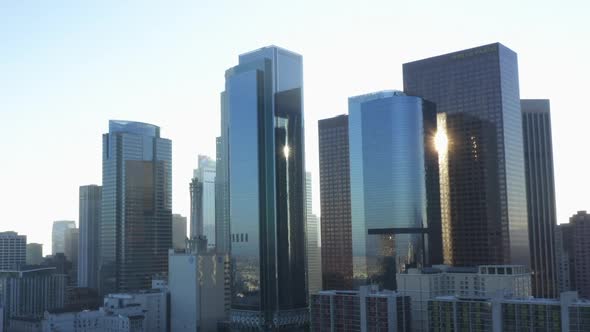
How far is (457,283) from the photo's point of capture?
567 feet

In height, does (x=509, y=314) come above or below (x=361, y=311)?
above

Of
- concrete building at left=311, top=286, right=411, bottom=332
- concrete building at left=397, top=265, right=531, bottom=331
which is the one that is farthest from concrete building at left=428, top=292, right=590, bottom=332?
concrete building at left=397, top=265, right=531, bottom=331

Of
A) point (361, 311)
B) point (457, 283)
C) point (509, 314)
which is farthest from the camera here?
point (457, 283)

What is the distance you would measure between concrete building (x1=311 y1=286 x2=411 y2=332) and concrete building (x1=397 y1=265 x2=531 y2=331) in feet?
29.1

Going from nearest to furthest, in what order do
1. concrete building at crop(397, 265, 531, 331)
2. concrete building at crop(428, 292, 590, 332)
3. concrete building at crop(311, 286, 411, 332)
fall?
concrete building at crop(428, 292, 590, 332), concrete building at crop(311, 286, 411, 332), concrete building at crop(397, 265, 531, 331)

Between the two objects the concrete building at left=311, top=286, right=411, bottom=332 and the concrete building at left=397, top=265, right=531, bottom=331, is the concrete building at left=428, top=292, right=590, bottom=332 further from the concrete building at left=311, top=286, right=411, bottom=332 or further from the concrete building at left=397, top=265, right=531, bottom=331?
the concrete building at left=397, top=265, right=531, bottom=331

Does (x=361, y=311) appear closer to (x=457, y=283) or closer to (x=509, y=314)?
(x=457, y=283)

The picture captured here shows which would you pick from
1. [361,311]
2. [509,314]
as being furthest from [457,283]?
[509,314]

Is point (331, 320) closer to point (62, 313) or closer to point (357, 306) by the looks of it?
point (357, 306)

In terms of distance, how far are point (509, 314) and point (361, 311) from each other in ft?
113

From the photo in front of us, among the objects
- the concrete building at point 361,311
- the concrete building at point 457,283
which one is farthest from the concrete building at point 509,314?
the concrete building at point 457,283

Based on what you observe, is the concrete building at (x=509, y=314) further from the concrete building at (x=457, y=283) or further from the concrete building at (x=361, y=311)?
the concrete building at (x=457, y=283)

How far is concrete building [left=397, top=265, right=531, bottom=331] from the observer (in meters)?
161

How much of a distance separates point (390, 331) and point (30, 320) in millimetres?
109327
